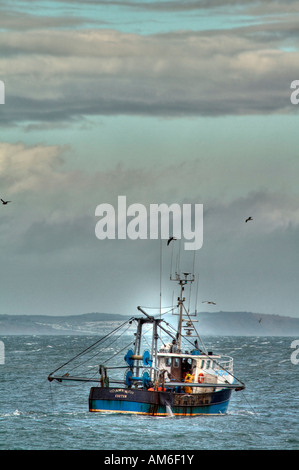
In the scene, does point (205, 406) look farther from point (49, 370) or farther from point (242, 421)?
point (49, 370)

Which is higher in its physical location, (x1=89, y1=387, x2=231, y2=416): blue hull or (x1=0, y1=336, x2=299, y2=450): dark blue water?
(x1=89, y1=387, x2=231, y2=416): blue hull

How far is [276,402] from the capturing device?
312ft

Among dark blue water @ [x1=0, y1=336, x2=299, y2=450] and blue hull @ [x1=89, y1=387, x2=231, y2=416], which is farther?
blue hull @ [x1=89, y1=387, x2=231, y2=416]

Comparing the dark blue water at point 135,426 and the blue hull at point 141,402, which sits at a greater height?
the blue hull at point 141,402

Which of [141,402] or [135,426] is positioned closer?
[135,426]

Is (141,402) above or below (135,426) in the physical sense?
above

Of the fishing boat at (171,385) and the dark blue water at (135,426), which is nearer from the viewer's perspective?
the dark blue water at (135,426)

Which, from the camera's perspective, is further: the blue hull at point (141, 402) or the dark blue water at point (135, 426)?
the blue hull at point (141, 402)

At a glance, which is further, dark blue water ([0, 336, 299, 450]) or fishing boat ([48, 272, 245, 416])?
fishing boat ([48, 272, 245, 416])
